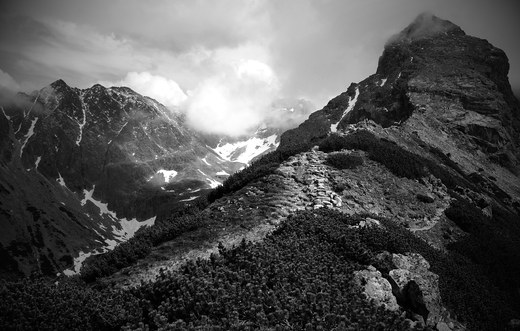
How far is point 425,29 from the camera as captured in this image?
424 feet

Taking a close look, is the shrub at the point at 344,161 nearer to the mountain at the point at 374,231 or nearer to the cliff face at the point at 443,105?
the mountain at the point at 374,231

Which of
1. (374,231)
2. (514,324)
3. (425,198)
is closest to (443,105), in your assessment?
(425,198)

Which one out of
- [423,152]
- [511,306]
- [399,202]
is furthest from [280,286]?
[423,152]

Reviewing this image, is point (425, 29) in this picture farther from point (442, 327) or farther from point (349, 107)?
point (442, 327)

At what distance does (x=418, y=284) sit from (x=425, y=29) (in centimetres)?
14042

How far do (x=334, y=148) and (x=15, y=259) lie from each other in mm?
174274

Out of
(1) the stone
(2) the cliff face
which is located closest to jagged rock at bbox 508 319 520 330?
(1) the stone

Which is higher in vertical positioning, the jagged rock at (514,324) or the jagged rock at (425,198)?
the jagged rock at (425,198)

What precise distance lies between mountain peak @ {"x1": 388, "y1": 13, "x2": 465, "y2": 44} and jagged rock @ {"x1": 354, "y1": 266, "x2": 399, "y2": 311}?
5137 inches

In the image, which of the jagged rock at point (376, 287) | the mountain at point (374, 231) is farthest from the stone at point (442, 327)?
the jagged rock at point (376, 287)

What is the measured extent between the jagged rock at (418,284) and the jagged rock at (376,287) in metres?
0.50

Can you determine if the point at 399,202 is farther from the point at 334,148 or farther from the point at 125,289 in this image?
the point at 125,289

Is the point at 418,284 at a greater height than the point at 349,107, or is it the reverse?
the point at 349,107

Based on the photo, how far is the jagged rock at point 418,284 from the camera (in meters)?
12.6
